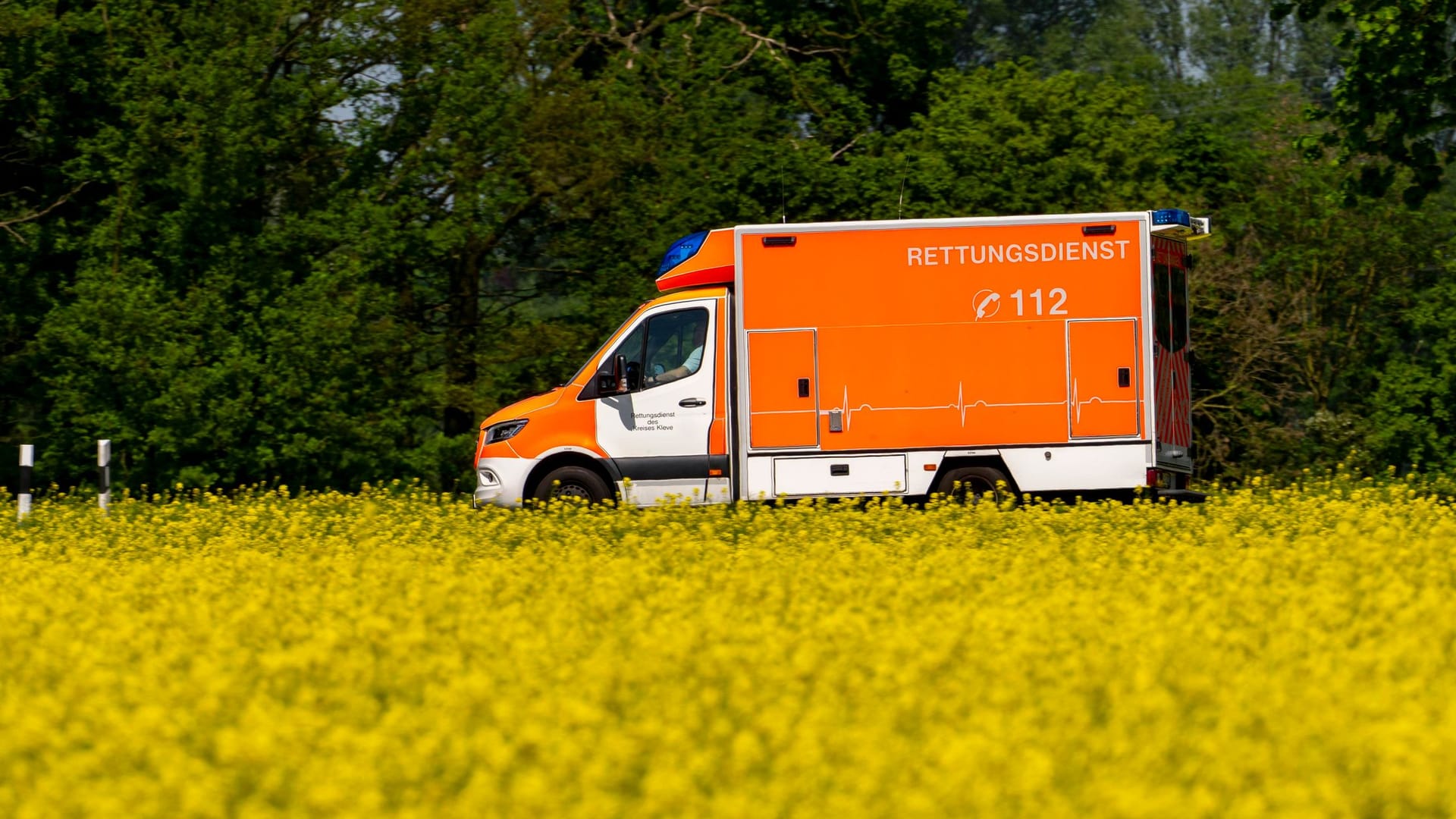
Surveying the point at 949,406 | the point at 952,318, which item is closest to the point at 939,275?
the point at 952,318

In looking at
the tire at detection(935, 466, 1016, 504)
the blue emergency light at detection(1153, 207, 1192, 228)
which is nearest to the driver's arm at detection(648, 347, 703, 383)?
the tire at detection(935, 466, 1016, 504)

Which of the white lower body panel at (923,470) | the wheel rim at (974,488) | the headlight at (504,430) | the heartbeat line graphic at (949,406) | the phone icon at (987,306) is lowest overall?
the wheel rim at (974,488)

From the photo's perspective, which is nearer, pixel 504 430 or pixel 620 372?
pixel 620 372

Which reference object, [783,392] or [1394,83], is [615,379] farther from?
[1394,83]

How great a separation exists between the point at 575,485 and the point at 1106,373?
479cm

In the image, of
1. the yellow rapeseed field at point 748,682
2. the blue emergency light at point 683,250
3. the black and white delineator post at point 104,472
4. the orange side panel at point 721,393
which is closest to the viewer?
the yellow rapeseed field at point 748,682

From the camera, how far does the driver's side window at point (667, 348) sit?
16672mm

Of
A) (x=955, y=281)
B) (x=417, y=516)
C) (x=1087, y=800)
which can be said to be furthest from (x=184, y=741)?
(x=955, y=281)

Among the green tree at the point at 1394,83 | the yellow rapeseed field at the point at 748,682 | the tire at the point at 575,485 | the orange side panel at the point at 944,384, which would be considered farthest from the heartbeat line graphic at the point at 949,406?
the green tree at the point at 1394,83

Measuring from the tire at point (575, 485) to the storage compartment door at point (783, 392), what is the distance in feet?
5.06

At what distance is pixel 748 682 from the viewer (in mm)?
6547

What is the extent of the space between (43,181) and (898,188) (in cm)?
1190

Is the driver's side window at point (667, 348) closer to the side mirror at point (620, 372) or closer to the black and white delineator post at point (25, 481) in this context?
the side mirror at point (620, 372)

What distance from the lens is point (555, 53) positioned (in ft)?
87.9
